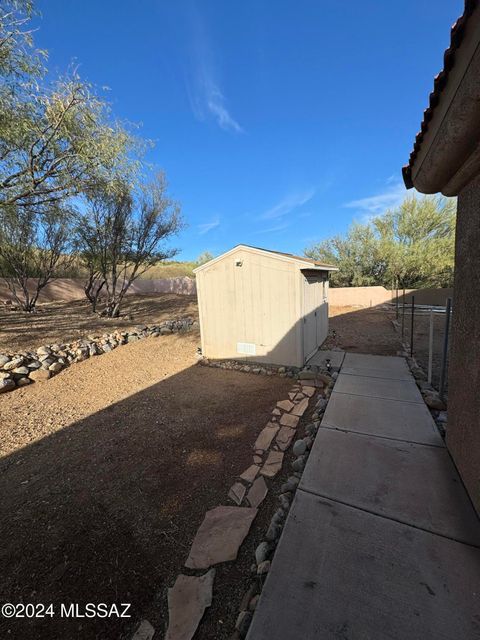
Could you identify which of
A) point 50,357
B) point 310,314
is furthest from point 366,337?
point 50,357

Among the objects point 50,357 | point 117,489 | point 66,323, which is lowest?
point 117,489

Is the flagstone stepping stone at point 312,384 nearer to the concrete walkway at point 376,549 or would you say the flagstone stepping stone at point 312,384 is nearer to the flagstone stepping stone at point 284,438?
the flagstone stepping stone at point 284,438

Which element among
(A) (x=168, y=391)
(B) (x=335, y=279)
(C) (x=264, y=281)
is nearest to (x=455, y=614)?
(A) (x=168, y=391)

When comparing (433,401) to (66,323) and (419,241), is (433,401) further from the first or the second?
(419,241)

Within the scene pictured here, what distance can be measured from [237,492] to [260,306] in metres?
3.81

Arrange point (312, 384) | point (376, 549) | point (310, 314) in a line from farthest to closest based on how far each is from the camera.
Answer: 1. point (310, 314)
2. point (312, 384)
3. point (376, 549)

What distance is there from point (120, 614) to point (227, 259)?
17.6 ft

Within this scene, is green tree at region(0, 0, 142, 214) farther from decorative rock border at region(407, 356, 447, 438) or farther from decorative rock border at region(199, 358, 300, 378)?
decorative rock border at region(407, 356, 447, 438)

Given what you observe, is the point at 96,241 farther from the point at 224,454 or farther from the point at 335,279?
the point at 335,279

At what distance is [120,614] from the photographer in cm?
160

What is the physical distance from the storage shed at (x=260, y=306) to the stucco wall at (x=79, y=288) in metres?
15.3

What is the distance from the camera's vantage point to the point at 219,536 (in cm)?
202

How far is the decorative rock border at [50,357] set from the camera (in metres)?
5.06

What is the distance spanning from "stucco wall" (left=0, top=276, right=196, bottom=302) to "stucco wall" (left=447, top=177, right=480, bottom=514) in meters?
19.7
